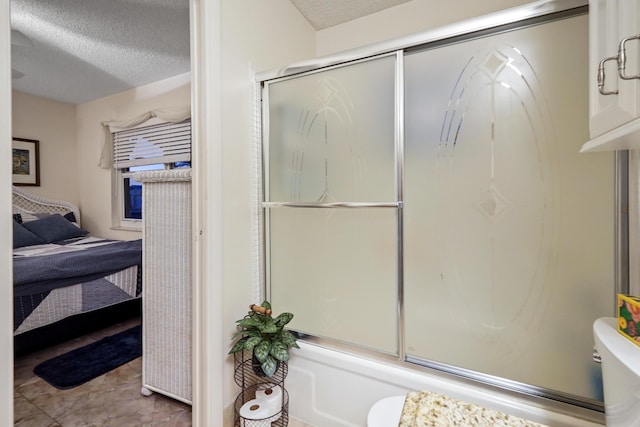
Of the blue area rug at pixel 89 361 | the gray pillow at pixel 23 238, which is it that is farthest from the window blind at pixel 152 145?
the blue area rug at pixel 89 361

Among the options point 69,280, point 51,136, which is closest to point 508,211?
point 69,280

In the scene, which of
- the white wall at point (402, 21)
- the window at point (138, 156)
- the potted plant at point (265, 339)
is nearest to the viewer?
the potted plant at point (265, 339)

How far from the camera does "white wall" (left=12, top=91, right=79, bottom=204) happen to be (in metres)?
3.66

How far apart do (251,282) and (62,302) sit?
68.2 inches

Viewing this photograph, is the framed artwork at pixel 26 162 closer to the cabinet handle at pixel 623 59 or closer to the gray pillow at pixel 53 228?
the gray pillow at pixel 53 228

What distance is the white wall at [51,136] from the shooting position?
12.0 feet

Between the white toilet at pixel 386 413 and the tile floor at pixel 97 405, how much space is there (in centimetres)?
108

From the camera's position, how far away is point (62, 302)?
7.36ft

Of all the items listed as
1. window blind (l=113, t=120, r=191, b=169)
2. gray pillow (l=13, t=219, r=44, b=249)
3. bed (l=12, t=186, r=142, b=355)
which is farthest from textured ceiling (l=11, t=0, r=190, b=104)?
bed (l=12, t=186, r=142, b=355)

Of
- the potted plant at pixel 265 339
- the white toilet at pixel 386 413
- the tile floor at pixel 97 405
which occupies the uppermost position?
the potted plant at pixel 265 339

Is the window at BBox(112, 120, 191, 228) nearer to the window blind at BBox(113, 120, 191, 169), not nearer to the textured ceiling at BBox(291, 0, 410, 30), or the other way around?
the window blind at BBox(113, 120, 191, 169)

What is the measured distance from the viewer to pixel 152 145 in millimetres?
3531

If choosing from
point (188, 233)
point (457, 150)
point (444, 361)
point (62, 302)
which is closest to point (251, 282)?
point (188, 233)

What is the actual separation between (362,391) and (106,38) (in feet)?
10.5
